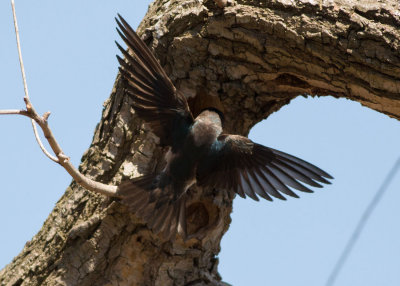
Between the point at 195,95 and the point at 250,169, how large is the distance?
488 mm

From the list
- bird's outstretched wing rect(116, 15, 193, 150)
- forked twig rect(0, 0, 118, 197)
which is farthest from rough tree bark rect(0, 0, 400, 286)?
forked twig rect(0, 0, 118, 197)

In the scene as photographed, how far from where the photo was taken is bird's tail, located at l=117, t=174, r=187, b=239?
9.51 ft

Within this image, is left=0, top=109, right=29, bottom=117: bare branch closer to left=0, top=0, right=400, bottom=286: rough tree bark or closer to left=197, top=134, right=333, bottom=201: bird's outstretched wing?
left=0, top=0, right=400, bottom=286: rough tree bark

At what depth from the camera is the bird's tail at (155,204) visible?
290 cm

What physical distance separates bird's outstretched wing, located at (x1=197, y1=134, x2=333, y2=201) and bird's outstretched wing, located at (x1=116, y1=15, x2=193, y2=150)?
22 centimetres

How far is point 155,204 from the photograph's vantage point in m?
3.02

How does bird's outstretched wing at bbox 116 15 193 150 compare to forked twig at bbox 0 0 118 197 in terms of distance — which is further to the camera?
bird's outstretched wing at bbox 116 15 193 150

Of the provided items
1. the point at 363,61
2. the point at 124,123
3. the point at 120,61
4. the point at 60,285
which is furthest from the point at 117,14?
the point at 60,285

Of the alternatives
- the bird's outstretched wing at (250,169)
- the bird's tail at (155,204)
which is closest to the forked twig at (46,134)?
the bird's tail at (155,204)

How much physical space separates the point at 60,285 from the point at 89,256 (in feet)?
0.64

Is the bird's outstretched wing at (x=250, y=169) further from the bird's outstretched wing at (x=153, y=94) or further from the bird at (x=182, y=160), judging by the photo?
the bird's outstretched wing at (x=153, y=94)

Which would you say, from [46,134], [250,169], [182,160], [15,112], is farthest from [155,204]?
[15,112]

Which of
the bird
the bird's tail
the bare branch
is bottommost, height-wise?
the bare branch

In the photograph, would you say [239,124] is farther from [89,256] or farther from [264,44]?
[89,256]
